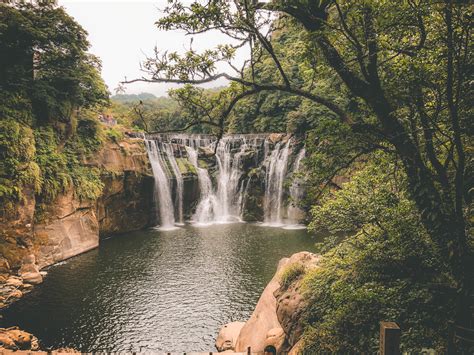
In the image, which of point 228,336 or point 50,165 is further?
point 50,165

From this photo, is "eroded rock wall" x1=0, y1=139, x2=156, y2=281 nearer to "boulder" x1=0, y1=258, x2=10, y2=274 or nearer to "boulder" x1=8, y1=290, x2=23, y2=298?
"boulder" x1=0, y1=258, x2=10, y2=274

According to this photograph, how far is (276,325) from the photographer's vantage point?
8539mm

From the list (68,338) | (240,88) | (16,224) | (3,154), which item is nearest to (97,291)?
(68,338)

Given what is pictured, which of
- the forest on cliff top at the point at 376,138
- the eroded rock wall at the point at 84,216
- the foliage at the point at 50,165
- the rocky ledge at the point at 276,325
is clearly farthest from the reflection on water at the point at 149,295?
the forest on cliff top at the point at 376,138

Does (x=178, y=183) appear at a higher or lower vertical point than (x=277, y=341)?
higher

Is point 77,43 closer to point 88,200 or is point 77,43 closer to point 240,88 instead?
point 88,200

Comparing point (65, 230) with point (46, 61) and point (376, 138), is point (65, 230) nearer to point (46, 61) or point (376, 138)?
point (46, 61)

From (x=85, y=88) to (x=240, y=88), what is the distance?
17.0m

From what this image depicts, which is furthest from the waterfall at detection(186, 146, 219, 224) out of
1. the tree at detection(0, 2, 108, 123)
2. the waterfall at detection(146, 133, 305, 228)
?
the tree at detection(0, 2, 108, 123)

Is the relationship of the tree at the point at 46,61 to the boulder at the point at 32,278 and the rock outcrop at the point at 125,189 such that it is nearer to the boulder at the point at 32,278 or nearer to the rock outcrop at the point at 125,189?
the rock outcrop at the point at 125,189

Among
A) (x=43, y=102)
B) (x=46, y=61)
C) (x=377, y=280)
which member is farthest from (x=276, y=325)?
(x=46, y=61)

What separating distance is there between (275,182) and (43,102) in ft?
65.1

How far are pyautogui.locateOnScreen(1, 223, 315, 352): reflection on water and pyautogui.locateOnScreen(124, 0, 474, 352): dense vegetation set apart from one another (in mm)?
5976

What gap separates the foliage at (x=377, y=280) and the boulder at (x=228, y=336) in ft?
12.2
